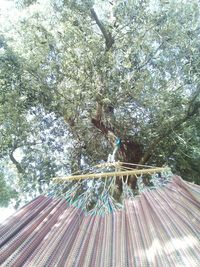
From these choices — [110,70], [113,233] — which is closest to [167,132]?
[110,70]

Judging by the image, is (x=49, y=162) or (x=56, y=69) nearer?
(x=56, y=69)

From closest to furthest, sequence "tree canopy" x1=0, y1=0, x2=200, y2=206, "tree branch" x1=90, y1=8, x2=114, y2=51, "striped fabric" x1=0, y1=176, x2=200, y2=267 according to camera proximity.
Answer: "striped fabric" x1=0, y1=176, x2=200, y2=267, "tree canopy" x1=0, y1=0, x2=200, y2=206, "tree branch" x1=90, y1=8, x2=114, y2=51

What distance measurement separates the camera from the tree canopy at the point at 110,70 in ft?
11.1

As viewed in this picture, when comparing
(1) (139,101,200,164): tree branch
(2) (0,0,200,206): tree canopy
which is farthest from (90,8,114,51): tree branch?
(1) (139,101,200,164): tree branch

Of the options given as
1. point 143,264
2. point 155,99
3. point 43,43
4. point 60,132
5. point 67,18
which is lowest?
point 143,264

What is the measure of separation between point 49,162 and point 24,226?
3242mm

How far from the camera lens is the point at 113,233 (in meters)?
1.21

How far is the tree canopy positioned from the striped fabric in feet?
7.02

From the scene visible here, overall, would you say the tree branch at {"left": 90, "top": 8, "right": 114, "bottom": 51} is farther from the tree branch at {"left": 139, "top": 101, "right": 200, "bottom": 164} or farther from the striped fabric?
the striped fabric

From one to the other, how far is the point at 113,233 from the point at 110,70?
7.96 feet

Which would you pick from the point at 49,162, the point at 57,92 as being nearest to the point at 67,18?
the point at 57,92

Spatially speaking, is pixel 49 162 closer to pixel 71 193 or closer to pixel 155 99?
pixel 155 99

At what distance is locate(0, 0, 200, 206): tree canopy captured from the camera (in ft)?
11.1

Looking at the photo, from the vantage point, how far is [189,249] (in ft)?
2.90
